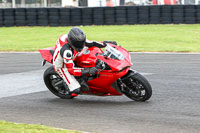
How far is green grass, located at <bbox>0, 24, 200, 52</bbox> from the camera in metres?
15.8

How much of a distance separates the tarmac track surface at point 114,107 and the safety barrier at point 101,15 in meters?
12.3

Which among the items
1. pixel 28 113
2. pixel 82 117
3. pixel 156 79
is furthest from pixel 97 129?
pixel 156 79

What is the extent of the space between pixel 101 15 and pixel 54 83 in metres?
16.0

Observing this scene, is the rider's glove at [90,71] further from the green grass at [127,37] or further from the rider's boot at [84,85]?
the green grass at [127,37]

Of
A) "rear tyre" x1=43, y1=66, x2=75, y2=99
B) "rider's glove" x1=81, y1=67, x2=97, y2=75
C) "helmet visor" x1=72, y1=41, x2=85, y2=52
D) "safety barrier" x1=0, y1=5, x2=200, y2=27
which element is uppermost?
"safety barrier" x1=0, y1=5, x2=200, y2=27

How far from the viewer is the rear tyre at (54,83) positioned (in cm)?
769

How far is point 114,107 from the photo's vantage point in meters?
6.93

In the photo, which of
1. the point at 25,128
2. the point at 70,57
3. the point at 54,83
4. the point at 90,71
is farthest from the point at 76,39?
the point at 25,128

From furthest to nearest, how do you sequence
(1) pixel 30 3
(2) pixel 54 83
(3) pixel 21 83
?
(1) pixel 30 3
(3) pixel 21 83
(2) pixel 54 83

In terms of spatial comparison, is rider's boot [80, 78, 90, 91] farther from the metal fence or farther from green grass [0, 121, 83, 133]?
the metal fence

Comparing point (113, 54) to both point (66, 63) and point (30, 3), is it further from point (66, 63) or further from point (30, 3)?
point (30, 3)

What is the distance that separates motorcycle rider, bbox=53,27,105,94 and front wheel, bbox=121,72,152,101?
2.09 ft

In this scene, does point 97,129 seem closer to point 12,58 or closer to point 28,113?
point 28,113

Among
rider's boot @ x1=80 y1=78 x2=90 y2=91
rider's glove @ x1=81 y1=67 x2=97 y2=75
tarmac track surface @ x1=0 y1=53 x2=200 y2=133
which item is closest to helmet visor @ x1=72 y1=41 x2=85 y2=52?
rider's glove @ x1=81 y1=67 x2=97 y2=75
